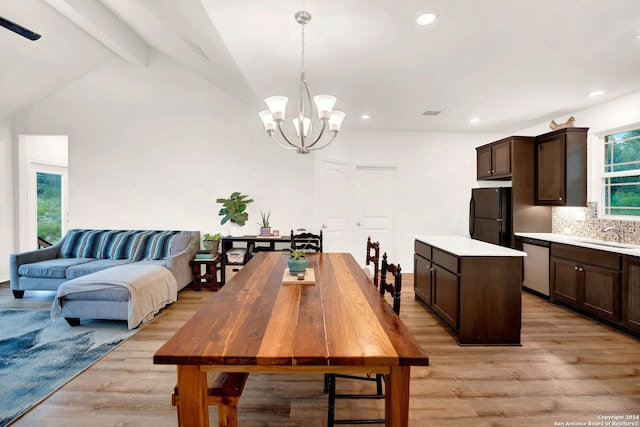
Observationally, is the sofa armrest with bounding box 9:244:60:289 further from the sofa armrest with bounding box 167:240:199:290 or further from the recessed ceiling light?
the recessed ceiling light

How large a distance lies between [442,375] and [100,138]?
576 cm

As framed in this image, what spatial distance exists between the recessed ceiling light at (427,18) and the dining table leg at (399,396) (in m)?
2.24

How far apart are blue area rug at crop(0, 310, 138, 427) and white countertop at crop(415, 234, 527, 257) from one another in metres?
3.20

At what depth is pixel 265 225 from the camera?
4.93m

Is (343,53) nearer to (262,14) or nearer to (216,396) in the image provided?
(262,14)

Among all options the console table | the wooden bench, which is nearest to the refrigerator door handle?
the console table

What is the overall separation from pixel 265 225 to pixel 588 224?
4.42 metres

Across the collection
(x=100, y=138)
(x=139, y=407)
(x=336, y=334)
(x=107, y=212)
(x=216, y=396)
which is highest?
(x=100, y=138)

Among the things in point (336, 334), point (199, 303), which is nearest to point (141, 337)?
point (199, 303)

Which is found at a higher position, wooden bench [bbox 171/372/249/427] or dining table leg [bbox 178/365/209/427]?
dining table leg [bbox 178/365/209/427]

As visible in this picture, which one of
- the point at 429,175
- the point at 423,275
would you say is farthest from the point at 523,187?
the point at 423,275

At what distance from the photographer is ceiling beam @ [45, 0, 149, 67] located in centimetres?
342

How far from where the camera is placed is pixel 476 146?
578 cm

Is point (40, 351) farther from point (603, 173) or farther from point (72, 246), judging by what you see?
point (603, 173)
